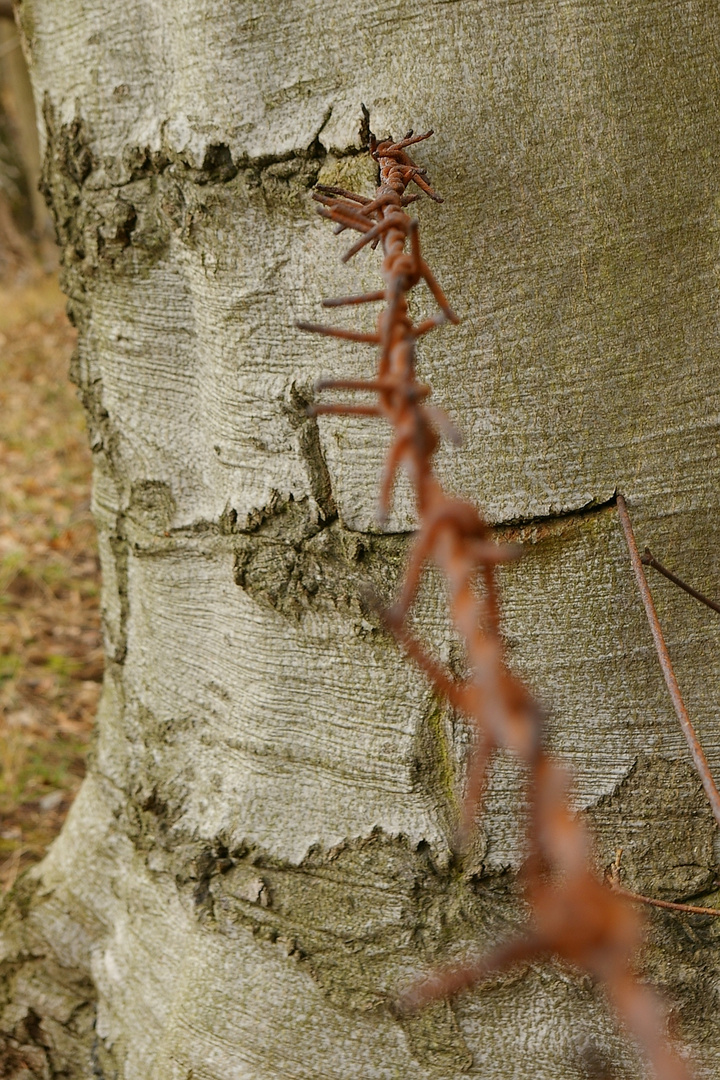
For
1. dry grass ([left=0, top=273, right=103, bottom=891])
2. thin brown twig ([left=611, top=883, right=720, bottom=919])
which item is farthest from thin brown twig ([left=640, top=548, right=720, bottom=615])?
dry grass ([left=0, top=273, right=103, bottom=891])

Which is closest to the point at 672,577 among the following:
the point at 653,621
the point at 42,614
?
the point at 653,621

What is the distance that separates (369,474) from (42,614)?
9.53 feet

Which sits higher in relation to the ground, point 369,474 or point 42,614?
point 42,614

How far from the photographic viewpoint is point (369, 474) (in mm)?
1213

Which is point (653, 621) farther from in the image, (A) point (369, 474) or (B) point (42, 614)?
(B) point (42, 614)

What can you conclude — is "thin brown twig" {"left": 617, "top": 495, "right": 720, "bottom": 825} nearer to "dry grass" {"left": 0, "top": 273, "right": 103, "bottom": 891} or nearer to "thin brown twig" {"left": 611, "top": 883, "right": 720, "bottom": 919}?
"thin brown twig" {"left": 611, "top": 883, "right": 720, "bottom": 919}

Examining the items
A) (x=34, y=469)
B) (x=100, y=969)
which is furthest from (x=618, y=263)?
(x=34, y=469)

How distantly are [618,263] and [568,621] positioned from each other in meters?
0.44

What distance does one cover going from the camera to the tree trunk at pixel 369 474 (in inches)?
42.3

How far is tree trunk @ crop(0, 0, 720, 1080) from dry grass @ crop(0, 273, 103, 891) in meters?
1.36

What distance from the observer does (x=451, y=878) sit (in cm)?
128

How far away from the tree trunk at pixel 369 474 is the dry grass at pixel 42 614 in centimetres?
136

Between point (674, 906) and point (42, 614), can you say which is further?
point (42, 614)

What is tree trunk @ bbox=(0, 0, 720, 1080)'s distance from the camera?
1075mm
